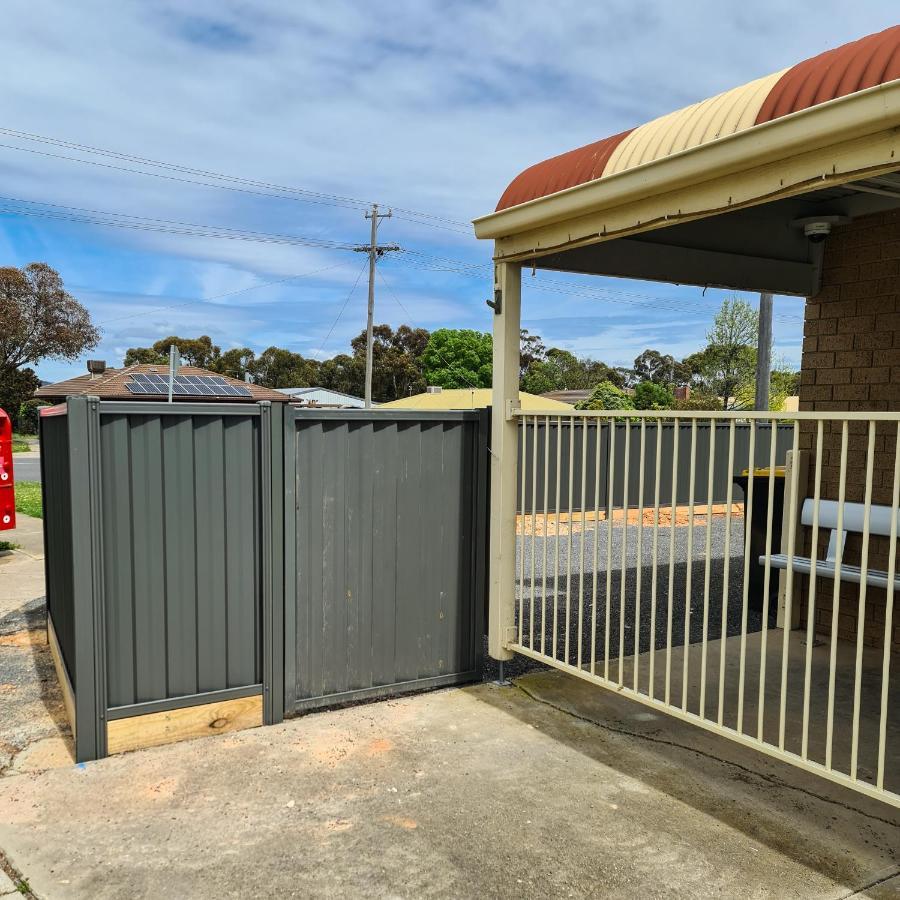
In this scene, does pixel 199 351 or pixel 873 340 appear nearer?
pixel 873 340

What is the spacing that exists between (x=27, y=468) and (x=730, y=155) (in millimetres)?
24866

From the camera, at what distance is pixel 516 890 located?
243 cm

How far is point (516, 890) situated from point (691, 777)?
1176 mm

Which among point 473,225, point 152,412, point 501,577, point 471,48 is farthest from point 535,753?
point 471,48

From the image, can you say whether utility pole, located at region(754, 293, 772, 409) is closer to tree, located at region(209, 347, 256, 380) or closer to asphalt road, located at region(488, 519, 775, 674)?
asphalt road, located at region(488, 519, 775, 674)

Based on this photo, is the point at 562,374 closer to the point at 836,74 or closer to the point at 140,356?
the point at 140,356

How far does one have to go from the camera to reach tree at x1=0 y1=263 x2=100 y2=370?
127ft

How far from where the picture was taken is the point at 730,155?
2.83 metres

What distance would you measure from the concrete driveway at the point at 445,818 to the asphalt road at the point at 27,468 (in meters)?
14.7

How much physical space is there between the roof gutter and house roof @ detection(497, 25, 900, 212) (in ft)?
0.15

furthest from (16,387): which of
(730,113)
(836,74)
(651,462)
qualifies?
(836,74)

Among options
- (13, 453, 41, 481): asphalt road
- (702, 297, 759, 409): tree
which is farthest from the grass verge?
(702, 297, 759, 409): tree

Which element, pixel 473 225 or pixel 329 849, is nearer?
pixel 329 849

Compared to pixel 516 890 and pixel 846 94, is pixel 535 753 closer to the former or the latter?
pixel 516 890
